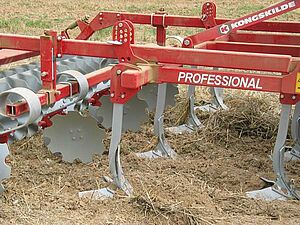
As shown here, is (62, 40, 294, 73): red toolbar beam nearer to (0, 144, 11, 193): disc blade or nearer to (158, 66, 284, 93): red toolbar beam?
(158, 66, 284, 93): red toolbar beam

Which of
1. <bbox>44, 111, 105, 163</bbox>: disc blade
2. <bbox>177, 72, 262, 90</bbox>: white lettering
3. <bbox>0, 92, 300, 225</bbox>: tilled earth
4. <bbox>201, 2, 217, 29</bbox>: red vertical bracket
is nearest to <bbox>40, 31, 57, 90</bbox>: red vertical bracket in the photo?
<bbox>44, 111, 105, 163</bbox>: disc blade

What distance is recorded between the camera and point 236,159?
4973 mm

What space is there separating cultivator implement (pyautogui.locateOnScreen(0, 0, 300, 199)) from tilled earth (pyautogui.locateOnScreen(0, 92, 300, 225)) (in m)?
0.14

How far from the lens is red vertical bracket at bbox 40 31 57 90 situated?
4.13 m

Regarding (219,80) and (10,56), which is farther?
(10,56)

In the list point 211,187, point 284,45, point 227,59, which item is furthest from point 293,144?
point 227,59

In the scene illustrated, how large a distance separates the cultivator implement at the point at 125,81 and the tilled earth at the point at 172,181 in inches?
5.6

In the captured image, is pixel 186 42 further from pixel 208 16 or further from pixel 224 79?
pixel 224 79

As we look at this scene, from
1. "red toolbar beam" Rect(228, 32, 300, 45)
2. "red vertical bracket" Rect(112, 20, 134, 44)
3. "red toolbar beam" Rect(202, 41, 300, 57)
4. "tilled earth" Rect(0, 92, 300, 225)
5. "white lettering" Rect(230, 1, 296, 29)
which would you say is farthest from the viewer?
"red toolbar beam" Rect(228, 32, 300, 45)

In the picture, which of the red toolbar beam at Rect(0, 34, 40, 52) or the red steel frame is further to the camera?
the red toolbar beam at Rect(0, 34, 40, 52)

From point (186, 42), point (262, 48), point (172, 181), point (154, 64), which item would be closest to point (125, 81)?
point (154, 64)

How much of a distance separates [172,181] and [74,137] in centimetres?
81

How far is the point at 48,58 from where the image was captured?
416cm

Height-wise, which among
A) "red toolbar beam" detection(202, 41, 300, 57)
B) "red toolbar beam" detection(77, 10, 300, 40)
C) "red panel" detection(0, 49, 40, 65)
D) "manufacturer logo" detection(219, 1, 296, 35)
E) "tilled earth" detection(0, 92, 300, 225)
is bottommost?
"tilled earth" detection(0, 92, 300, 225)
